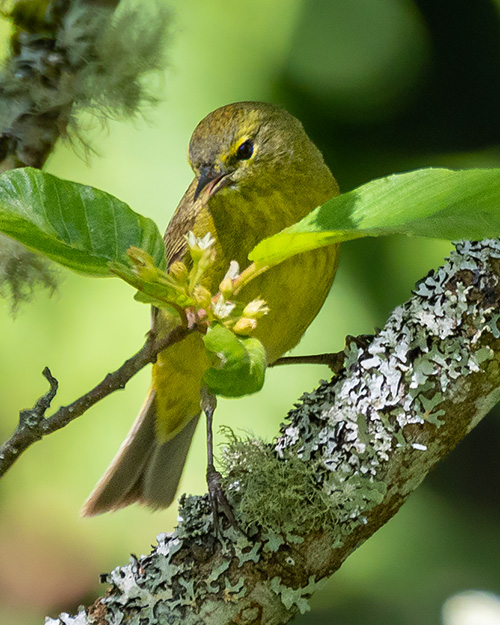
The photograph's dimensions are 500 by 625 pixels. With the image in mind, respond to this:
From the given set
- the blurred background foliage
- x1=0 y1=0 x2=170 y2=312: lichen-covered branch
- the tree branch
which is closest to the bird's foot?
the tree branch

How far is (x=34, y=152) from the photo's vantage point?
1.42 metres

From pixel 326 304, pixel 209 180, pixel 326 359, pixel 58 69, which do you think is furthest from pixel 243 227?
pixel 58 69

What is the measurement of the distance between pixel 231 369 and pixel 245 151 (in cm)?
73

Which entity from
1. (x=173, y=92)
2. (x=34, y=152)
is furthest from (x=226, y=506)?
(x=173, y=92)

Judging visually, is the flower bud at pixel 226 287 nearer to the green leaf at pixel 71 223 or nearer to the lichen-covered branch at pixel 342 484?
the green leaf at pixel 71 223

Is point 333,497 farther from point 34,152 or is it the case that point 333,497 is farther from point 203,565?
point 34,152

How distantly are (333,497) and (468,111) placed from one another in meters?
1.12

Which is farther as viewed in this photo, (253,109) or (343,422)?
(253,109)

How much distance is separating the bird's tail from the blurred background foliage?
105 mm

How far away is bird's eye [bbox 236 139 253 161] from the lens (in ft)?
4.06

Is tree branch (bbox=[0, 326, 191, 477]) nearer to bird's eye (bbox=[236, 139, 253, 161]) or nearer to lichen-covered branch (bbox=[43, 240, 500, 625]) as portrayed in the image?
lichen-covered branch (bbox=[43, 240, 500, 625])

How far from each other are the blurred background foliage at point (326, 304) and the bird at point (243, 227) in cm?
18

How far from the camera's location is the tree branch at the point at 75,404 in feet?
2.27

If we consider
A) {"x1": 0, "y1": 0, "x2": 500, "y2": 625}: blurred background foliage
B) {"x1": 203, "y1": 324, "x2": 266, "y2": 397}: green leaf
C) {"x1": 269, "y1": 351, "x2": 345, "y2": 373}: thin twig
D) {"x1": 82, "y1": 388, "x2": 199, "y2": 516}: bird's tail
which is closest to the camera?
{"x1": 203, "y1": 324, "x2": 266, "y2": 397}: green leaf
